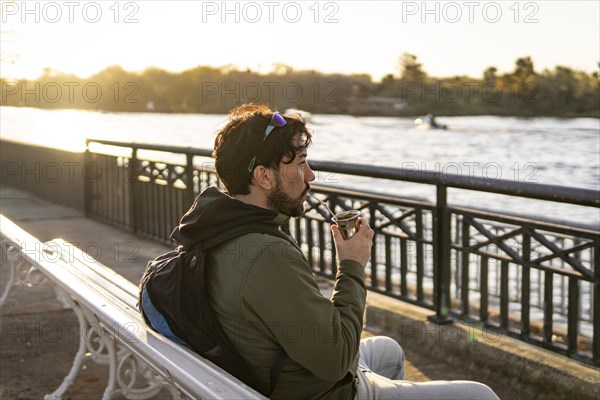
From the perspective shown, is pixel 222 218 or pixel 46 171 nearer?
pixel 222 218

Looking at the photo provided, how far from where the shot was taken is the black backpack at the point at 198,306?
90.4 inches

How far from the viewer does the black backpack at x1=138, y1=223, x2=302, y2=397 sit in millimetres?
2297

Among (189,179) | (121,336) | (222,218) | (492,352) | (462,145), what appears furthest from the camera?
(462,145)

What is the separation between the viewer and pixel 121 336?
2.78 metres

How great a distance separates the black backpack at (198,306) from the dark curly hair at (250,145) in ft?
0.59

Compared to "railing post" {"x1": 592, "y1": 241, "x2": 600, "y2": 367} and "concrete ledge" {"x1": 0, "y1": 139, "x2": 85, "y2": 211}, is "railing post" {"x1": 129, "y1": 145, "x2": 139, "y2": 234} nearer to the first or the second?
"concrete ledge" {"x1": 0, "y1": 139, "x2": 85, "y2": 211}

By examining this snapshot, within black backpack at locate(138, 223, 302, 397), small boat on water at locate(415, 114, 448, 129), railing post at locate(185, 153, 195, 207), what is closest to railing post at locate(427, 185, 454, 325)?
black backpack at locate(138, 223, 302, 397)

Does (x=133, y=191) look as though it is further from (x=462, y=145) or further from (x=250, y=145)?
(x=462, y=145)

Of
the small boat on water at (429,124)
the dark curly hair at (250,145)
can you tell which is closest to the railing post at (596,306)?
the dark curly hair at (250,145)

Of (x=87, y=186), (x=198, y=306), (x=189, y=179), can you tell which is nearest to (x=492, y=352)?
(x=198, y=306)

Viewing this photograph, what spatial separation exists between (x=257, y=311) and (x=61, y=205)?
10240mm

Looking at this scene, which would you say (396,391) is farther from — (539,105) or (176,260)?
(539,105)

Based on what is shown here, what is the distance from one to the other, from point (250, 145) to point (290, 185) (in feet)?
0.53

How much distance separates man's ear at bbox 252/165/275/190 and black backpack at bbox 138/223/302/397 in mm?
127
